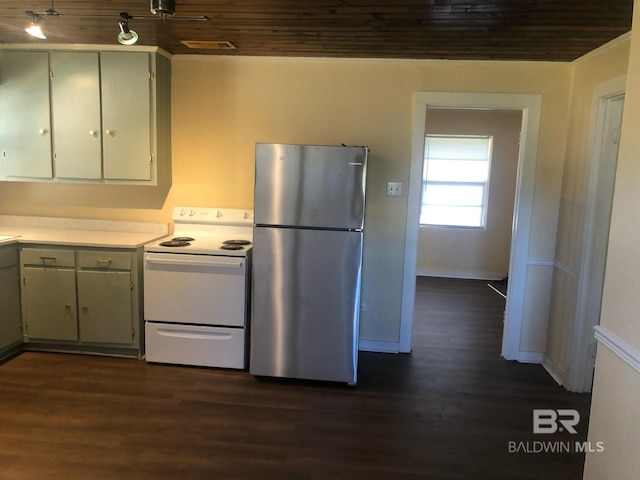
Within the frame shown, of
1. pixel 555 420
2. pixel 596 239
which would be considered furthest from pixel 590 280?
pixel 555 420

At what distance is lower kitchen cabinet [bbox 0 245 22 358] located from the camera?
3.38 m

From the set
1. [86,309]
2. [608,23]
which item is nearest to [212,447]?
[86,309]

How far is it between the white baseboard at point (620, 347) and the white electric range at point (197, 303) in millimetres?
2139

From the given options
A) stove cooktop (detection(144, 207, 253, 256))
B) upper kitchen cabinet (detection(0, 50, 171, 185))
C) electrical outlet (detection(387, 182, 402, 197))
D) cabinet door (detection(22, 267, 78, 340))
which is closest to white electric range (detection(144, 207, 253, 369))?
stove cooktop (detection(144, 207, 253, 256))

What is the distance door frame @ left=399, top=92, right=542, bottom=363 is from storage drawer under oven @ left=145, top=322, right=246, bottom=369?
1.33 metres

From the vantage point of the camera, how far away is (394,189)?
3.69m

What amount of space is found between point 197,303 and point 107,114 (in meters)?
1.57

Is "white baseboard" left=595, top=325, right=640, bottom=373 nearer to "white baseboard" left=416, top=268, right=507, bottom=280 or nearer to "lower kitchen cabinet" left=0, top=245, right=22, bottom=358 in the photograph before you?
"lower kitchen cabinet" left=0, top=245, right=22, bottom=358

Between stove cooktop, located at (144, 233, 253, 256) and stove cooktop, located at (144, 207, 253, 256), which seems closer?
stove cooktop, located at (144, 233, 253, 256)

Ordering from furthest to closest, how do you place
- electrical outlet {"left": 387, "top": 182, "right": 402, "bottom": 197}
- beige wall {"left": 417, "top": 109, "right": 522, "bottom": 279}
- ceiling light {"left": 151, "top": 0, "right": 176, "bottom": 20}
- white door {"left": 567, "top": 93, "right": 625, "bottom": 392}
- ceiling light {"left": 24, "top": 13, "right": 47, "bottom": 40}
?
beige wall {"left": 417, "top": 109, "right": 522, "bottom": 279}
electrical outlet {"left": 387, "top": 182, "right": 402, "bottom": 197}
white door {"left": 567, "top": 93, "right": 625, "bottom": 392}
ceiling light {"left": 24, "top": 13, "right": 47, "bottom": 40}
ceiling light {"left": 151, "top": 0, "right": 176, "bottom": 20}

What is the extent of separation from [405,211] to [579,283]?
4.22 feet

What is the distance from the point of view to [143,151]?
3586 mm

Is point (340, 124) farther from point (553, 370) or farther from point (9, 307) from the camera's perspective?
point (9, 307)

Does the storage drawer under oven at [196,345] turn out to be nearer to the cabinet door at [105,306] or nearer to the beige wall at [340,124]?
the cabinet door at [105,306]
